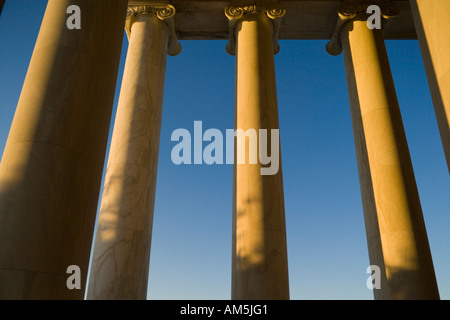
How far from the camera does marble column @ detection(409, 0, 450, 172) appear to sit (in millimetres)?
93188

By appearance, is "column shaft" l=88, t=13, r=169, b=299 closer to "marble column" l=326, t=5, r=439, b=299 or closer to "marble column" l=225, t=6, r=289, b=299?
"marble column" l=225, t=6, r=289, b=299

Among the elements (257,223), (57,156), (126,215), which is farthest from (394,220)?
(57,156)

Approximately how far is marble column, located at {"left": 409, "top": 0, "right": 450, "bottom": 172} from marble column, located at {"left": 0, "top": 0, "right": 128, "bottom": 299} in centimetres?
9389

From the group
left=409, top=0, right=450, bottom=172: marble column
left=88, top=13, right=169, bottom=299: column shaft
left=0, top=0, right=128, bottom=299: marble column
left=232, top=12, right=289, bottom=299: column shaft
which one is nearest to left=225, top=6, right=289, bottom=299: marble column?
left=232, top=12, right=289, bottom=299: column shaft

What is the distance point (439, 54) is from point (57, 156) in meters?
106

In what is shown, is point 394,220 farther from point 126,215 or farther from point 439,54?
point 126,215

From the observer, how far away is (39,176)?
75812 millimetres

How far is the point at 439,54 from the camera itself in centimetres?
9662

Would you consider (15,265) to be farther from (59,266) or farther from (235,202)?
(235,202)

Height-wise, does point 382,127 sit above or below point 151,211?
above

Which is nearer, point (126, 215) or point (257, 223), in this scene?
point (257, 223)

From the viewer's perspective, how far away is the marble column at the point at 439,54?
9319 centimetres
